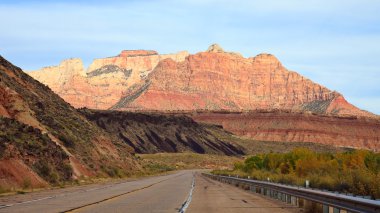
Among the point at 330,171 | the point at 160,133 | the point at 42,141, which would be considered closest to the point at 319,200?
the point at 330,171

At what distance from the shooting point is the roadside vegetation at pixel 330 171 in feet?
75.9

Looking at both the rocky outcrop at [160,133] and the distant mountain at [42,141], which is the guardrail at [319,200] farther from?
the rocky outcrop at [160,133]

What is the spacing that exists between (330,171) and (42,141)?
22.0 metres

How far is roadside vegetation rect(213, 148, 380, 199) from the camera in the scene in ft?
75.9

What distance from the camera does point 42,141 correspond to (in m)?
47.0

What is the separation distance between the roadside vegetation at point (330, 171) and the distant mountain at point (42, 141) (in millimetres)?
15510

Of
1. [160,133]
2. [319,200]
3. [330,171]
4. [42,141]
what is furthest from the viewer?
[160,133]

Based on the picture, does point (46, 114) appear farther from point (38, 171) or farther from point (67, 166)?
point (38, 171)

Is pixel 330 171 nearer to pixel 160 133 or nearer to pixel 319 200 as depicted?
pixel 319 200

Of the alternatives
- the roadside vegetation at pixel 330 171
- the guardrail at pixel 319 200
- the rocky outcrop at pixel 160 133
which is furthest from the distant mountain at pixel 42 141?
the rocky outcrop at pixel 160 133

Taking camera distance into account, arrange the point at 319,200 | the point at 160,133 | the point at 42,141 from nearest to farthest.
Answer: the point at 319,200 → the point at 42,141 → the point at 160,133

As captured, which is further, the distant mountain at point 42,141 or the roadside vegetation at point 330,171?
the distant mountain at point 42,141

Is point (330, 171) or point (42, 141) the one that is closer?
point (330, 171)

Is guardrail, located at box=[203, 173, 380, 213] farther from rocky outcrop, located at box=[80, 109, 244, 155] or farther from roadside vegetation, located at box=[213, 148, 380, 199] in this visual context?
rocky outcrop, located at box=[80, 109, 244, 155]
